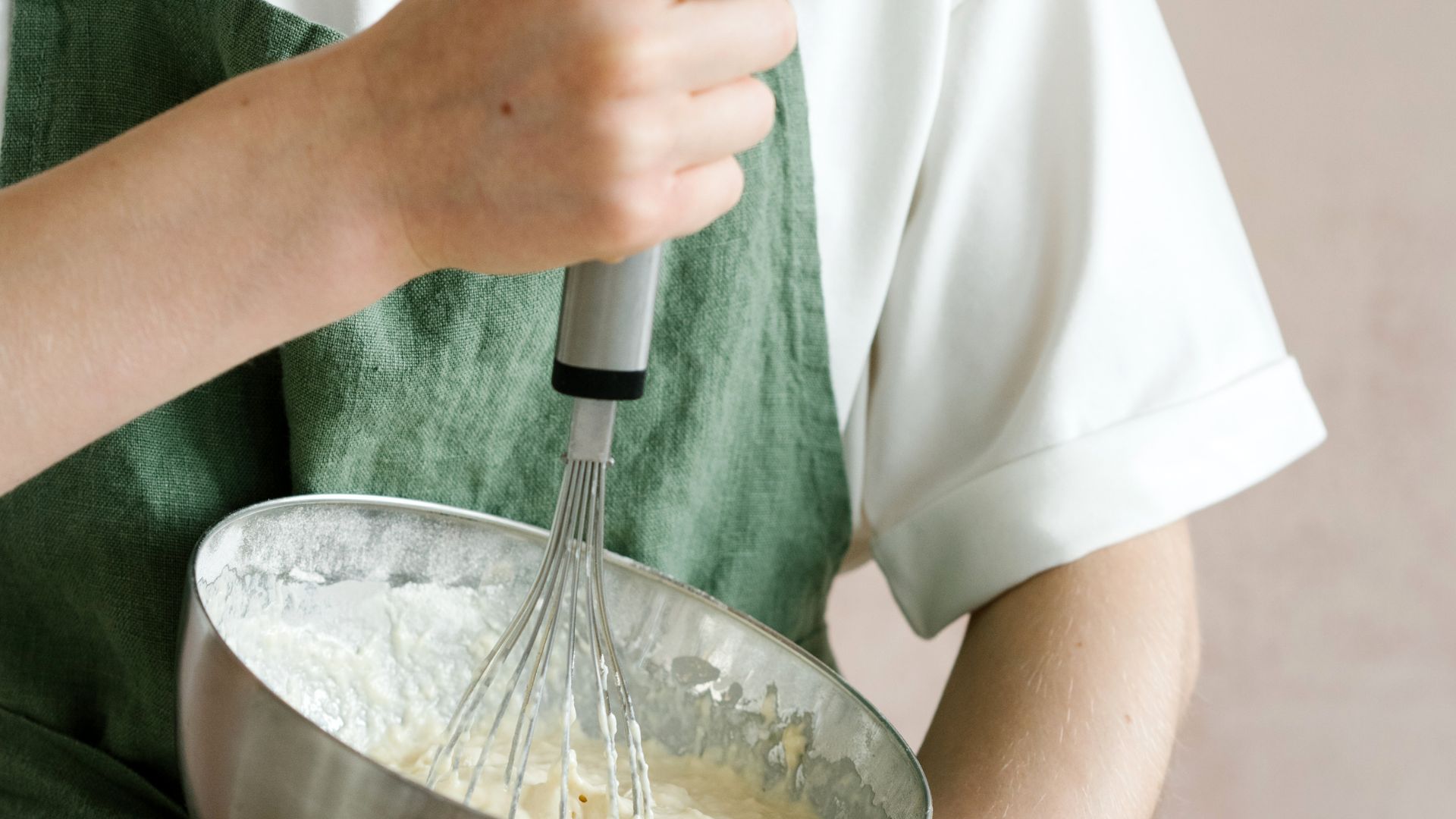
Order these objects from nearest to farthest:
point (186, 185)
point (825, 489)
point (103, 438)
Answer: point (186, 185)
point (103, 438)
point (825, 489)

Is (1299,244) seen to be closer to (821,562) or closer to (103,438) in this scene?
(821,562)

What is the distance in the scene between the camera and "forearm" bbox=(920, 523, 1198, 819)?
452 millimetres

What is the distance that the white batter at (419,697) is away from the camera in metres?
0.40

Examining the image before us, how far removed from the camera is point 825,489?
0.59 meters

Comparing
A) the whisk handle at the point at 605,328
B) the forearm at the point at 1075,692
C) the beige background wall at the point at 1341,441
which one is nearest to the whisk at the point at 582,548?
the whisk handle at the point at 605,328

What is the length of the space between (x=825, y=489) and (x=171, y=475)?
10.8 inches

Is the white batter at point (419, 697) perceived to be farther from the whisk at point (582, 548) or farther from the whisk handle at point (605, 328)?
the whisk handle at point (605, 328)

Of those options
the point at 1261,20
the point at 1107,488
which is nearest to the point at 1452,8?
the point at 1261,20

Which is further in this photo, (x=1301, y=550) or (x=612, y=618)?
(x=1301, y=550)

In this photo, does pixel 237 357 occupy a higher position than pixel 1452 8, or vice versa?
pixel 237 357

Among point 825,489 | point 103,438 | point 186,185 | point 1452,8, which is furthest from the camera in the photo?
point 1452,8

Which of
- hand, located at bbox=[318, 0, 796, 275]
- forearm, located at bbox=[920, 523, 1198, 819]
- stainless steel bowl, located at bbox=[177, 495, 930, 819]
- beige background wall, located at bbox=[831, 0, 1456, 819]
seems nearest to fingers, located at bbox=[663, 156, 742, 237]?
hand, located at bbox=[318, 0, 796, 275]

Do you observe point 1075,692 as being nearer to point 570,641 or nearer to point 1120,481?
point 1120,481

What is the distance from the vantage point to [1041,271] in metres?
0.55
